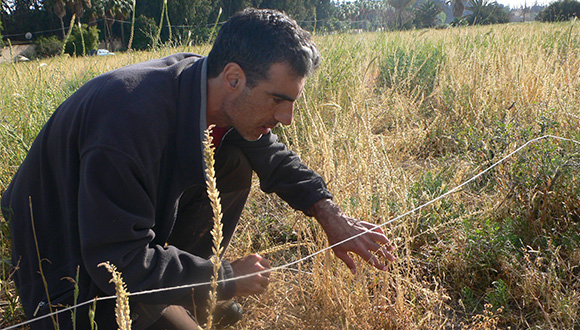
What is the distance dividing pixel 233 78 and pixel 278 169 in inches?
21.3

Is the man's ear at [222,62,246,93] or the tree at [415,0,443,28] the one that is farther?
the tree at [415,0,443,28]

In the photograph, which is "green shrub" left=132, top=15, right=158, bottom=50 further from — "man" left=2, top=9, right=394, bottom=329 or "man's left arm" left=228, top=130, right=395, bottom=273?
"man" left=2, top=9, right=394, bottom=329

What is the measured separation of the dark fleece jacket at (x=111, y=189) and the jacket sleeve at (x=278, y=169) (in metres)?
0.46

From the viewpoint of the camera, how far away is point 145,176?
58.8 inches

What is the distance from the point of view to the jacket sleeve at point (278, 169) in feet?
6.64

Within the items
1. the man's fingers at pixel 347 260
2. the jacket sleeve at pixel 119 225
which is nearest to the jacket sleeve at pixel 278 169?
the man's fingers at pixel 347 260

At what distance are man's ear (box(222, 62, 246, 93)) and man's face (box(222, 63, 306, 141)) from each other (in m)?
0.03

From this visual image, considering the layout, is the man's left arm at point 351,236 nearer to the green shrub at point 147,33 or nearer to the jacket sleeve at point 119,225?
the jacket sleeve at point 119,225

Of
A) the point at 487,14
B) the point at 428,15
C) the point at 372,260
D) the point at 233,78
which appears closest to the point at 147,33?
the point at 233,78

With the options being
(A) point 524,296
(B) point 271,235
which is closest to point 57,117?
(B) point 271,235

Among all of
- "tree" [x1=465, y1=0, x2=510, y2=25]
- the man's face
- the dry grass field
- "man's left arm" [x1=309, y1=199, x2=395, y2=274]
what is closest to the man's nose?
the man's face

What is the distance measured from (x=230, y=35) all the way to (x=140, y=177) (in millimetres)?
593

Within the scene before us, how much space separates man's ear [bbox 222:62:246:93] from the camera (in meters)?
1.66

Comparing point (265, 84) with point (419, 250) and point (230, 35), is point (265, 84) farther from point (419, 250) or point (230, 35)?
point (419, 250)
